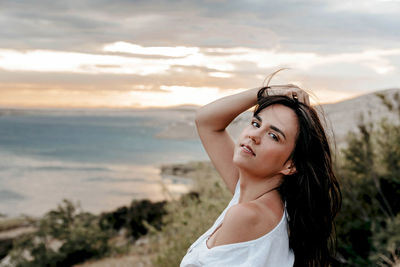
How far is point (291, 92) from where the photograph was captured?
70.2 inches

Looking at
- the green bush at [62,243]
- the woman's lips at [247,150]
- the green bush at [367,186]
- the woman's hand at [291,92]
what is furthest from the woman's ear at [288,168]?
the green bush at [62,243]

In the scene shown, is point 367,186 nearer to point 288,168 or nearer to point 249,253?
point 288,168

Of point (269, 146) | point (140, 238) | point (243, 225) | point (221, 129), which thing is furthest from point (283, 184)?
point (140, 238)

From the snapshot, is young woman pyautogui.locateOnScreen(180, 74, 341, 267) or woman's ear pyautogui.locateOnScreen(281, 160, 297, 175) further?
woman's ear pyautogui.locateOnScreen(281, 160, 297, 175)

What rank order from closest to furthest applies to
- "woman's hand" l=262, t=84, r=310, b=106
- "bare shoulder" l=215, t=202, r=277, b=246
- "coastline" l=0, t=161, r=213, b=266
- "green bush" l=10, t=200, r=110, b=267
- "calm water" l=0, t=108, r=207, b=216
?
"bare shoulder" l=215, t=202, r=277, b=246 < "woman's hand" l=262, t=84, r=310, b=106 < "coastline" l=0, t=161, r=213, b=266 < "green bush" l=10, t=200, r=110, b=267 < "calm water" l=0, t=108, r=207, b=216

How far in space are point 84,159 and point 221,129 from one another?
115 ft

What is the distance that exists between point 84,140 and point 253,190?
161ft

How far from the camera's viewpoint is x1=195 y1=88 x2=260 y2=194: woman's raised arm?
79.6 inches

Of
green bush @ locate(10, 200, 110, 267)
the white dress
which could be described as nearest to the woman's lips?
the white dress

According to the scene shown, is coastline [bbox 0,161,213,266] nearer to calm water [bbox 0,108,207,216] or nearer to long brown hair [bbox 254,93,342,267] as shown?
calm water [bbox 0,108,207,216]

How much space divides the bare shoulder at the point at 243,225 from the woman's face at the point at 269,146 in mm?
178

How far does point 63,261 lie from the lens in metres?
10.2

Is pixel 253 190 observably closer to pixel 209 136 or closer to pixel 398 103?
pixel 209 136

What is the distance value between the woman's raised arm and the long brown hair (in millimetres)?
259
